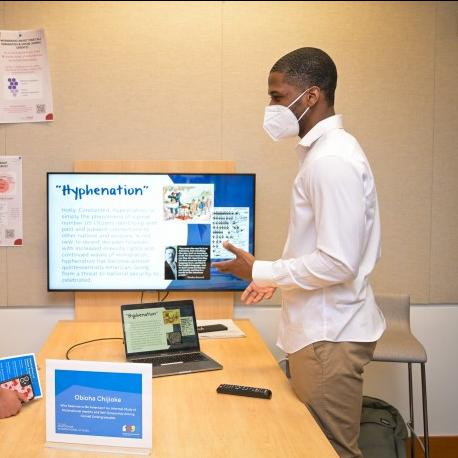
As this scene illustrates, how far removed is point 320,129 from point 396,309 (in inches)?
56.7

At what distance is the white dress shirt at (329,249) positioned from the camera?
1.73 m

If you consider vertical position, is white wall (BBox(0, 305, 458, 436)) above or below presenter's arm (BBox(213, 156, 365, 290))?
below

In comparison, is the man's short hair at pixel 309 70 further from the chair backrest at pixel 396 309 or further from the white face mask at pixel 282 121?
the chair backrest at pixel 396 309

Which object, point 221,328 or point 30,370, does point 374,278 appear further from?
point 30,370

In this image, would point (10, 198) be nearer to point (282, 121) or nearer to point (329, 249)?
point (282, 121)

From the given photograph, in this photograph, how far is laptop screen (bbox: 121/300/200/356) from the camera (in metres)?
2.30

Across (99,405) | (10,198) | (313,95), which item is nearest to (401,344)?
(313,95)

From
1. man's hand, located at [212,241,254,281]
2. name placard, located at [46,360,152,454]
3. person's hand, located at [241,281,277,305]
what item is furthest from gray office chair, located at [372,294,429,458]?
name placard, located at [46,360,152,454]

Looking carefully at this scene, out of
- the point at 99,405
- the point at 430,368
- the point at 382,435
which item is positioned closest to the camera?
the point at 99,405

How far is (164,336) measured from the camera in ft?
7.72

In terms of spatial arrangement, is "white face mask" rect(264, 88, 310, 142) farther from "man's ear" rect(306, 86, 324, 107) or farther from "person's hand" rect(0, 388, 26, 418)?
"person's hand" rect(0, 388, 26, 418)

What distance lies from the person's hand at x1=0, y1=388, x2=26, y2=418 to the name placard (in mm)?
252

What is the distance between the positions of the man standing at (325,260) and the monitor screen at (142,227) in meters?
0.99

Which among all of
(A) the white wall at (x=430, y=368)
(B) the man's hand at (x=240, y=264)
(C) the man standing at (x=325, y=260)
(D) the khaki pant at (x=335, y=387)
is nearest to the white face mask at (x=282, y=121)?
(C) the man standing at (x=325, y=260)
